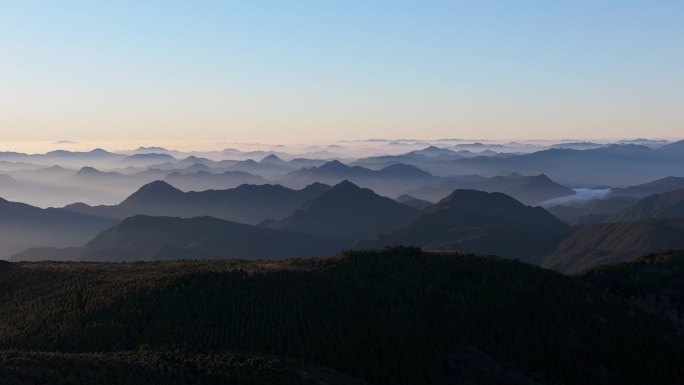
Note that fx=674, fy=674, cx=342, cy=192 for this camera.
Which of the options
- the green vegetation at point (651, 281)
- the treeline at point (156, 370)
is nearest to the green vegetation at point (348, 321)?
the treeline at point (156, 370)

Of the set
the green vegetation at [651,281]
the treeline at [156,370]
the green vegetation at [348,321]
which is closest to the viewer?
the treeline at [156,370]

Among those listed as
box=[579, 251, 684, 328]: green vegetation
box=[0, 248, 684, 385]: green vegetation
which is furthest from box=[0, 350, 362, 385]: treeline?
box=[579, 251, 684, 328]: green vegetation

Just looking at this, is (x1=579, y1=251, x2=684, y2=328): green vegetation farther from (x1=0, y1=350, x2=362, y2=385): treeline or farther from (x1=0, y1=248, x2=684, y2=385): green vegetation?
(x1=0, y1=350, x2=362, y2=385): treeline

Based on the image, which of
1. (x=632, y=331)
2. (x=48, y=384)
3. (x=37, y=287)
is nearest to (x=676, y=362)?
(x=632, y=331)

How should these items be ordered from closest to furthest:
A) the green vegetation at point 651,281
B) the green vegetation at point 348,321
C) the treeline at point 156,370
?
the treeline at point 156,370, the green vegetation at point 348,321, the green vegetation at point 651,281

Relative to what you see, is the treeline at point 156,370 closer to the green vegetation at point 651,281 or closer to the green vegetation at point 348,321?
the green vegetation at point 348,321

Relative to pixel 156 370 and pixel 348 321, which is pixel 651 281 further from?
pixel 156 370

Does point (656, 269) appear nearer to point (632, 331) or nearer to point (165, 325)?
point (632, 331)

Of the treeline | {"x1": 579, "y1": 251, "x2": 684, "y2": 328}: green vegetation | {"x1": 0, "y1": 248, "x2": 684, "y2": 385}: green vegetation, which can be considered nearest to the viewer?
the treeline
